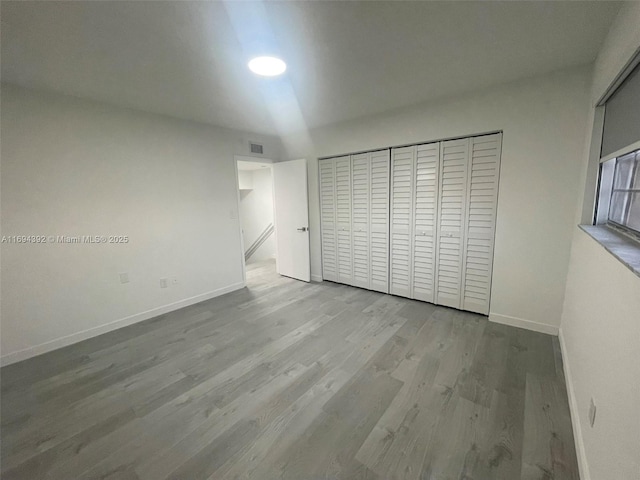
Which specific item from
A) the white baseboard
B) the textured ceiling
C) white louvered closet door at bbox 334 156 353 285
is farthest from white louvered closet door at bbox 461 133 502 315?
the white baseboard

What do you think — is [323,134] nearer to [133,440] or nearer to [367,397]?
[367,397]

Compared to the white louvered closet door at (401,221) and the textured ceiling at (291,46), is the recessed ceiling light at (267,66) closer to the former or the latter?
the textured ceiling at (291,46)

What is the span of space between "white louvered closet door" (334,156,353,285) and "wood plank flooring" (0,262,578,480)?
3.94 feet

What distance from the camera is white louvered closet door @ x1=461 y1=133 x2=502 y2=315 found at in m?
2.59

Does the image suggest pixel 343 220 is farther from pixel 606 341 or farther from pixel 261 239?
pixel 261 239

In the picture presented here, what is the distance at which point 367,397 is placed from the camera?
1.75 metres

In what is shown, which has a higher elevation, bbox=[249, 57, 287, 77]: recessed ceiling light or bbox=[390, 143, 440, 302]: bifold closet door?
bbox=[249, 57, 287, 77]: recessed ceiling light

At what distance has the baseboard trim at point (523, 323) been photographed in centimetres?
243

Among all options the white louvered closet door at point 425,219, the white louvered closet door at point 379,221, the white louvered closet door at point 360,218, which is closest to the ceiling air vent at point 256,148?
the white louvered closet door at point 360,218

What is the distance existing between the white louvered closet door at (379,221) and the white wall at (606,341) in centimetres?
180

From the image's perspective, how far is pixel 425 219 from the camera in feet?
10.1

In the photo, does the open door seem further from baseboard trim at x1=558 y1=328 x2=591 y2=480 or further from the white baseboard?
baseboard trim at x1=558 y1=328 x2=591 y2=480

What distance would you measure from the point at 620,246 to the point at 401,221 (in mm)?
2100

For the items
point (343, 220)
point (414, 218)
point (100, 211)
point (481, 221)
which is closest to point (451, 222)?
point (481, 221)
